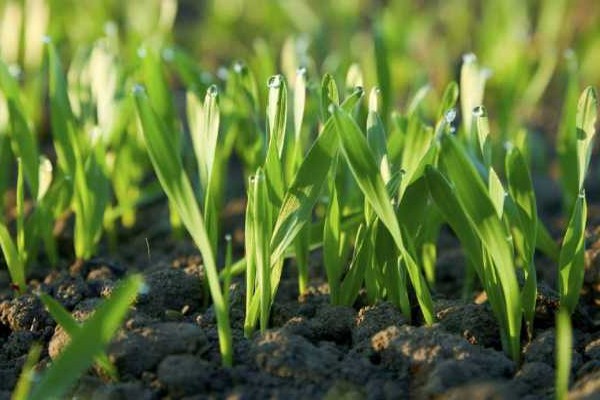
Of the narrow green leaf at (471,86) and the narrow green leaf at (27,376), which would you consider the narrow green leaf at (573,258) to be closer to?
the narrow green leaf at (471,86)

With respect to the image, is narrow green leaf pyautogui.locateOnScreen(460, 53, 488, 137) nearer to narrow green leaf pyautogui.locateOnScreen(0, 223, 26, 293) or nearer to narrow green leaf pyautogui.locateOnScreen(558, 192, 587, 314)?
narrow green leaf pyautogui.locateOnScreen(558, 192, 587, 314)

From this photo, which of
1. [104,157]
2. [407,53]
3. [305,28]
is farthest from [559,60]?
[104,157]

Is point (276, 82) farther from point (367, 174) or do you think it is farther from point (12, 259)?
point (12, 259)

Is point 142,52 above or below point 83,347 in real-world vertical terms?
above

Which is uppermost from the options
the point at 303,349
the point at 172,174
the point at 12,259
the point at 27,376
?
the point at 172,174

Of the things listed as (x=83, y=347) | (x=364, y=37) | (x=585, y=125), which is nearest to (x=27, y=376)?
(x=83, y=347)

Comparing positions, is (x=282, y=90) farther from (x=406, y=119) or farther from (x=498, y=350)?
(x=498, y=350)

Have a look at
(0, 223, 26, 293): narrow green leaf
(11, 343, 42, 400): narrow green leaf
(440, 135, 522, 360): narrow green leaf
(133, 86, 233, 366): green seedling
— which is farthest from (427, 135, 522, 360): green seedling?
(0, 223, 26, 293): narrow green leaf

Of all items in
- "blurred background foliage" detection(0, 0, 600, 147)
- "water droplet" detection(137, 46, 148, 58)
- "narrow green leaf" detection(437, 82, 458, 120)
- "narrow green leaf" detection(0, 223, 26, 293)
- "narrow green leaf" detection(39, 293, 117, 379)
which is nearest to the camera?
"narrow green leaf" detection(39, 293, 117, 379)
